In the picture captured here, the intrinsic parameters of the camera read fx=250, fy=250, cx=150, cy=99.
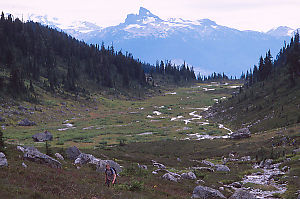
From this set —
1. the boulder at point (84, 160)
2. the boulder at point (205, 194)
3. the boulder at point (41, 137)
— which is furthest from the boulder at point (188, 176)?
the boulder at point (41, 137)

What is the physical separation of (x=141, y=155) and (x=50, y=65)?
395 ft

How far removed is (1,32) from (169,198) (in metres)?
139

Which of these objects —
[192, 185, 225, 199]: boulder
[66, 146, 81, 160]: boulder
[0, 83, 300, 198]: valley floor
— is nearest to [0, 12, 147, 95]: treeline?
[0, 83, 300, 198]: valley floor

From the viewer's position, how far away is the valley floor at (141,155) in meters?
16.3

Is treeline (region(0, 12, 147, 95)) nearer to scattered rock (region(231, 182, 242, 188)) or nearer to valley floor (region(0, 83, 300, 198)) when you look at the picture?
valley floor (region(0, 83, 300, 198))

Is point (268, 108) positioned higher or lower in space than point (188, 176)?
higher

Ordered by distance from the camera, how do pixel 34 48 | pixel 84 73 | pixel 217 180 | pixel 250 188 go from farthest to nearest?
1. pixel 84 73
2. pixel 34 48
3. pixel 217 180
4. pixel 250 188

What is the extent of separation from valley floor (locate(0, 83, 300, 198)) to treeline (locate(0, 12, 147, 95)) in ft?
60.1

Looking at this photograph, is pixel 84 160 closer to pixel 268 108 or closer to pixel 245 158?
pixel 245 158

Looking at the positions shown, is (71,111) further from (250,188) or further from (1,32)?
(250,188)

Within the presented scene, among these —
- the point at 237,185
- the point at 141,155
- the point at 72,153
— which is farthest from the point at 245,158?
the point at 72,153

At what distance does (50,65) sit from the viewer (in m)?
144

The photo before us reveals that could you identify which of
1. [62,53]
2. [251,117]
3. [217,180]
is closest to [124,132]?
[251,117]

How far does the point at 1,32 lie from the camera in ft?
413
